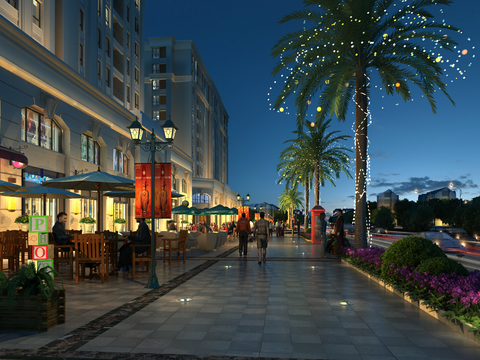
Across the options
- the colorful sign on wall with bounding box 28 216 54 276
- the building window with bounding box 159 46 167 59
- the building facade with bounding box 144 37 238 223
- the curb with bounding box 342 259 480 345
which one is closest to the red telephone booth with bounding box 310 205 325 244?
the curb with bounding box 342 259 480 345

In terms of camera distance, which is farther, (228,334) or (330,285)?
(330,285)

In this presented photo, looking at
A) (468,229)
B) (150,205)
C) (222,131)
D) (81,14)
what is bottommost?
(468,229)

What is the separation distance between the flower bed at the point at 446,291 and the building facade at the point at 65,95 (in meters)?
13.2

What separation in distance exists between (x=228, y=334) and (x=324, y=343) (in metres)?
1.34

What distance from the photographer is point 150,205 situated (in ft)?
35.1

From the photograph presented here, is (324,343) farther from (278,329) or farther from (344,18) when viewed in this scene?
(344,18)

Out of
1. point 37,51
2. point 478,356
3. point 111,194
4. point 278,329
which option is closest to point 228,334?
point 278,329

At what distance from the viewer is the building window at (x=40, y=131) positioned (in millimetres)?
17531

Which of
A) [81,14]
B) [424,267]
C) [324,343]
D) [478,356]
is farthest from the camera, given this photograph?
[81,14]

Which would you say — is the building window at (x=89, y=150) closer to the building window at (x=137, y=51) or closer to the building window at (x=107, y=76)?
the building window at (x=107, y=76)

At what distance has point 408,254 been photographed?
9.41m

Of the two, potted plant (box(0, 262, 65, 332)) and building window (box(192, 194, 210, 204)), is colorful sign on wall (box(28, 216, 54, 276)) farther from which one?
building window (box(192, 194, 210, 204))

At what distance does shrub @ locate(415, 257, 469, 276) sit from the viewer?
305 inches

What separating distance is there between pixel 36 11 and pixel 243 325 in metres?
20.0
